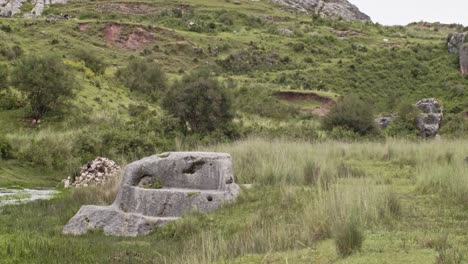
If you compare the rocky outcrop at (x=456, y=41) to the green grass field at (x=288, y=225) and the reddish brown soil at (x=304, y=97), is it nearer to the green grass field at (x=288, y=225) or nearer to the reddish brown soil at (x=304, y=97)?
the reddish brown soil at (x=304, y=97)

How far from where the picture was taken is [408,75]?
187 feet

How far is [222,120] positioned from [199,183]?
52.2ft

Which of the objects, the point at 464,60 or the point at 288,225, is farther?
the point at 464,60

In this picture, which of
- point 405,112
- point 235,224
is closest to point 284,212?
point 235,224

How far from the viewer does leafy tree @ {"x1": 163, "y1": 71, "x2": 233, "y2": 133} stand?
27.4 meters

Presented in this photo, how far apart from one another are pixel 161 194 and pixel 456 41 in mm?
57426

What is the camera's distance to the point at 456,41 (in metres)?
61.6

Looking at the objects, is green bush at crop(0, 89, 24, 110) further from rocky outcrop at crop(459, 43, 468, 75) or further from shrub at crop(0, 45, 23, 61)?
rocky outcrop at crop(459, 43, 468, 75)

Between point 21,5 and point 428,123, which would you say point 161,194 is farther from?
point 21,5

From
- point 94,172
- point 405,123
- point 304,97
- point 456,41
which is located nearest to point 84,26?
point 304,97

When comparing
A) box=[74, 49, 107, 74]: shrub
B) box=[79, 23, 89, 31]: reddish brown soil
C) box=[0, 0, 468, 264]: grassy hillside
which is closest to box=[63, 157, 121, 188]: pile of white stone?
box=[0, 0, 468, 264]: grassy hillside

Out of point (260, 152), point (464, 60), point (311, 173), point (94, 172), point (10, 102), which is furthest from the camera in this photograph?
point (464, 60)

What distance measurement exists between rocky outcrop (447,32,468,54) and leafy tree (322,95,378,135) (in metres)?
32.7

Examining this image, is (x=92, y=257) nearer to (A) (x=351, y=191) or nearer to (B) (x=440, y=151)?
(A) (x=351, y=191)
